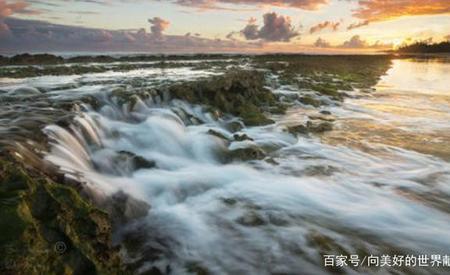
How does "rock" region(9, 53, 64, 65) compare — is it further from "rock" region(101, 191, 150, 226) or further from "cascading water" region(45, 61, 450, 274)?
"rock" region(101, 191, 150, 226)

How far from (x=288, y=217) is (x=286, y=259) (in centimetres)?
127

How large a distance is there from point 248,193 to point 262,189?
327 millimetres

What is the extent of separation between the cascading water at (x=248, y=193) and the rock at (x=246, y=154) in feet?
0.58

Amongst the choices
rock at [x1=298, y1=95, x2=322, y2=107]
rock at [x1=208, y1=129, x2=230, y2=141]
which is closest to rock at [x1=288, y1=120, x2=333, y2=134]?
rock at [x1=208, y1=129, x2=230, y2=141]

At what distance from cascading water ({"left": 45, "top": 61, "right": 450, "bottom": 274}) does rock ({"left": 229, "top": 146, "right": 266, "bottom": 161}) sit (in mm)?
176

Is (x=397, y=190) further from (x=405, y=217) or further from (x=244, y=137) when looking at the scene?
(x=244, y=137)

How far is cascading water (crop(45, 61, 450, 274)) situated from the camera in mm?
4684

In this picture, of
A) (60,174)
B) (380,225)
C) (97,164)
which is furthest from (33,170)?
(380,225)

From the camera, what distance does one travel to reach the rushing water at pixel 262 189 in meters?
4.74

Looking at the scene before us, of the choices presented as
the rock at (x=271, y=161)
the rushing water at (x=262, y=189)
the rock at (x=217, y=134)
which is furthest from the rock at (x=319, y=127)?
the rock at (x=271, y=161)

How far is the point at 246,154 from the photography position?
8312 millimetres

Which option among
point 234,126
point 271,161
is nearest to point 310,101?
point 234,126

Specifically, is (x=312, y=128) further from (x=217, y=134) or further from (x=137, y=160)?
(x=137, y=160)

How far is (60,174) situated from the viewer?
4.56 meters
